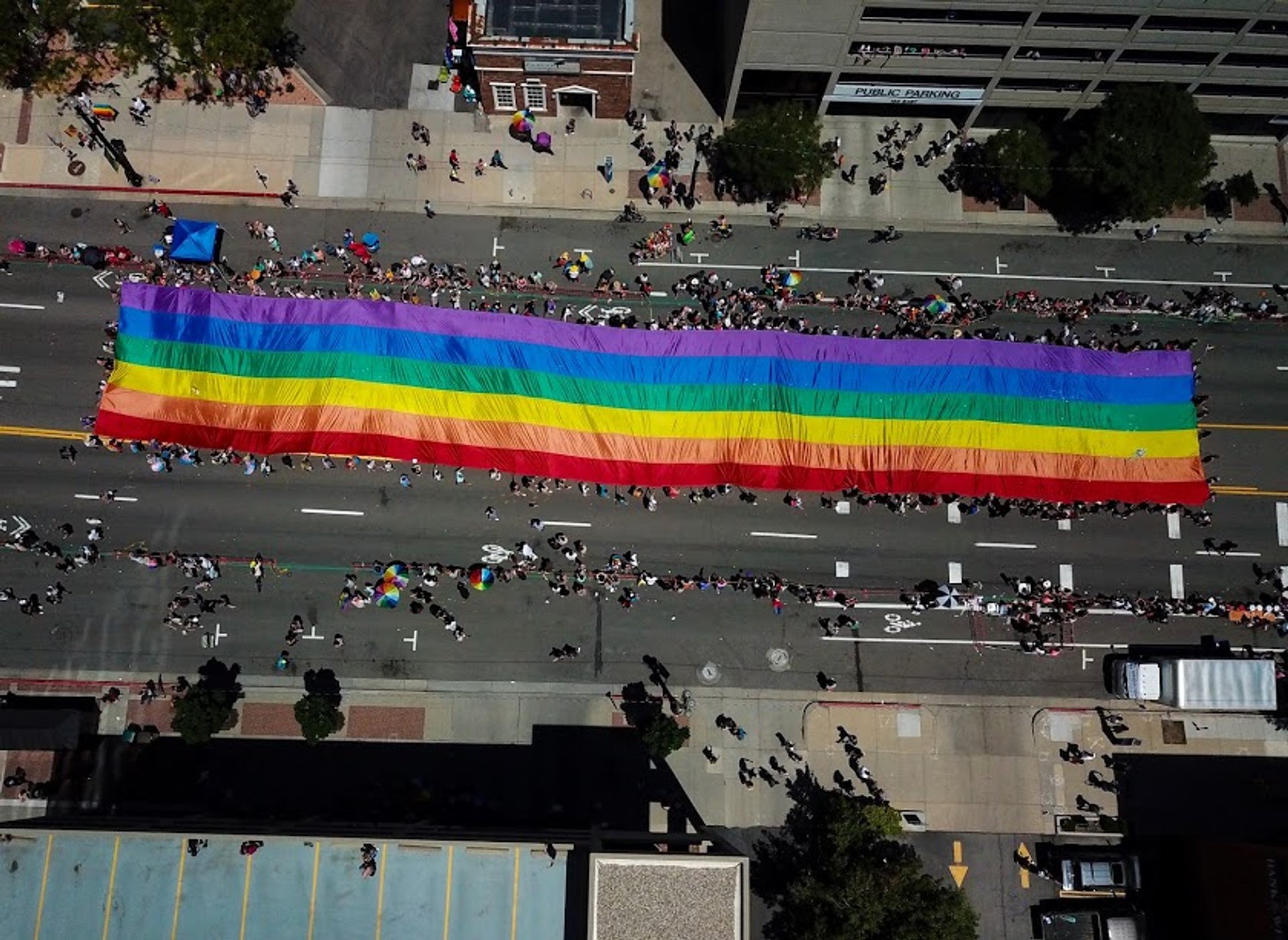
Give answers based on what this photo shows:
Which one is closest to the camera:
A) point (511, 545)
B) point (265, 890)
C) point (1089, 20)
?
point (265, 890)

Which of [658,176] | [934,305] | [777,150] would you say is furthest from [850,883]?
[658,176]

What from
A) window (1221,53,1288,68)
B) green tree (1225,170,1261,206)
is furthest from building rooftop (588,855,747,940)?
window (1221,53,1288,68)

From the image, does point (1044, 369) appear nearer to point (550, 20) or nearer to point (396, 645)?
point (550, 20)

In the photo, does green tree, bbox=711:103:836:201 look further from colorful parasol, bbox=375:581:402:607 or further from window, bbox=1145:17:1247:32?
colorful parasol, bbox=375:581:402:607

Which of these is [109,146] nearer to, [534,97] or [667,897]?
[534,97]

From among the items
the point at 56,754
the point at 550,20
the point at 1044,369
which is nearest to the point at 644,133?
the point at 550,20
